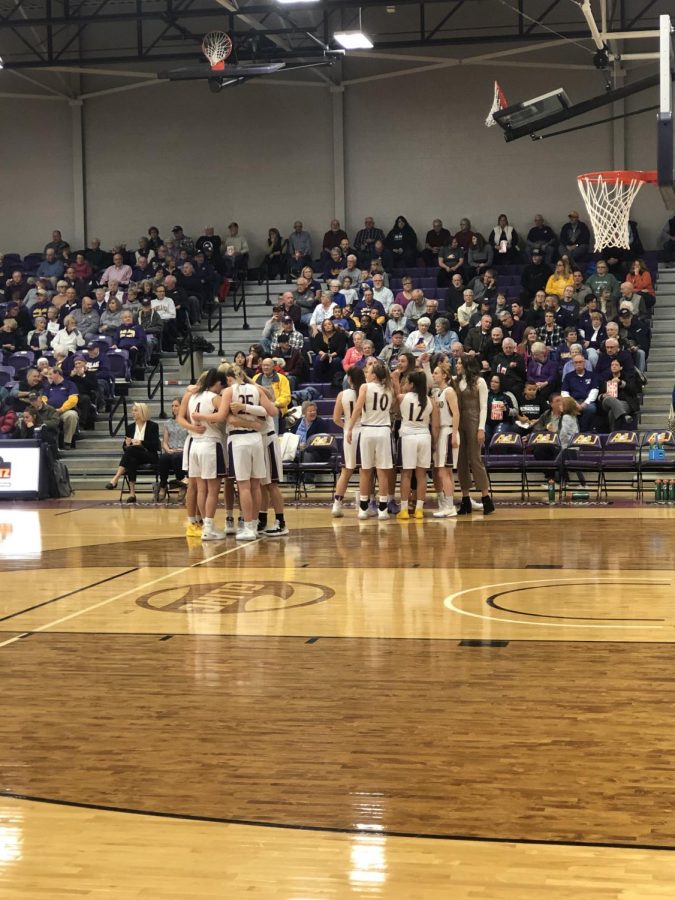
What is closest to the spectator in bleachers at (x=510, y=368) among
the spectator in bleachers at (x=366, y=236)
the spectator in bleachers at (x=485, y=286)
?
the spectator in bleachers at (x=485, y=286)

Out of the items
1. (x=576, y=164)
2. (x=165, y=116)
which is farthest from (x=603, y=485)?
(x=165, y=116)

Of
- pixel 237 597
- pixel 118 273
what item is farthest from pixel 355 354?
pixel 237 597

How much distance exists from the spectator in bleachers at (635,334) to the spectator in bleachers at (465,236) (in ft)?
16.6

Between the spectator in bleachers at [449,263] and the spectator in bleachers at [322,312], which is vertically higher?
the spectator in bleachers at [449,263]

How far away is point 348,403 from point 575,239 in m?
10.8

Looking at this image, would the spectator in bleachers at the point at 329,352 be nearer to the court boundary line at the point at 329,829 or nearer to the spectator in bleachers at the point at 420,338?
the spectator in bleachers at the point at 420,338

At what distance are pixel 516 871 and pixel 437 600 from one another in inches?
190

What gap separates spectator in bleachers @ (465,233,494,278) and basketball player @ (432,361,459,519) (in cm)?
928

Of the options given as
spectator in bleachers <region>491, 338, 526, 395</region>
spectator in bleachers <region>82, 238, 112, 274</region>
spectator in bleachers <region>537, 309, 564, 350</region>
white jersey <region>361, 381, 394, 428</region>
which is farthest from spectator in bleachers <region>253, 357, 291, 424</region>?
spectator in bleachers <region>82, 238, 112, 274</region>

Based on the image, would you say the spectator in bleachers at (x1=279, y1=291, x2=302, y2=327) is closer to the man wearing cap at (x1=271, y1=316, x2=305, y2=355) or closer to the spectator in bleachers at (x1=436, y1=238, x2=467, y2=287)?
the man wearing cap at (x1=271, y1=316, x2=305, y2=355)

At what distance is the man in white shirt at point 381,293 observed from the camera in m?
21.8

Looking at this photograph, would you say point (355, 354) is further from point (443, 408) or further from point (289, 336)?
point (443, 408)

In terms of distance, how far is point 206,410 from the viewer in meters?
11.8

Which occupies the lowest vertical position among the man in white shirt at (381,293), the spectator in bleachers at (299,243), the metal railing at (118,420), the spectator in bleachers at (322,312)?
the metal railing at (118,420)
